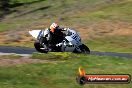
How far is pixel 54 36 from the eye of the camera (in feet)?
81.1

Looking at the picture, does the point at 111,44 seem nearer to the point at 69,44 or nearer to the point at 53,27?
the point at 69,44

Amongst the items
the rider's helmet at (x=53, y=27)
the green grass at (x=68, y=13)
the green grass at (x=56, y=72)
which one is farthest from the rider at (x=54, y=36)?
the green grass at (x=68, y=13)

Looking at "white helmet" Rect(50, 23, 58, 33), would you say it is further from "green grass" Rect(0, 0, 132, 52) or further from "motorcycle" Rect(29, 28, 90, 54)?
"green grass" Rect(0, 0, 132, 52)

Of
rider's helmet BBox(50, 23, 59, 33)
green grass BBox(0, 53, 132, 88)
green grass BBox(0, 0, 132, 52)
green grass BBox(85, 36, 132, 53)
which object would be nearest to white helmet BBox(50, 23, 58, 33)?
rider's helmet BBox(50, 23, 59, 33)

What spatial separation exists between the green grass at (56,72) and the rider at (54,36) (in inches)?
225

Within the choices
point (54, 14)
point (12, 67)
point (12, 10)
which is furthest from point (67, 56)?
point (12, 10)

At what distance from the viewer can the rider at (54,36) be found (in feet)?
80.1

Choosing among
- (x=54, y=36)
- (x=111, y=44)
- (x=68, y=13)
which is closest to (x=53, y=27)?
(x=54, y=36)

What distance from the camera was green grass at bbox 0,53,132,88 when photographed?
42.9ft

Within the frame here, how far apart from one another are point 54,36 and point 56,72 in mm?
9733

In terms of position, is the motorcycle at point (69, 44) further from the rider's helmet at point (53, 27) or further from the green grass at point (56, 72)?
the green grass at point (56, 72)

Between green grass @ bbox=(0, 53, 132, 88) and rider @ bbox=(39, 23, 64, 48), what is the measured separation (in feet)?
18.7

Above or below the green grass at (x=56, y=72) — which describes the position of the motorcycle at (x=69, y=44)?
below

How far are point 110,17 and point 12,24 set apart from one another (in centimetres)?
1147
